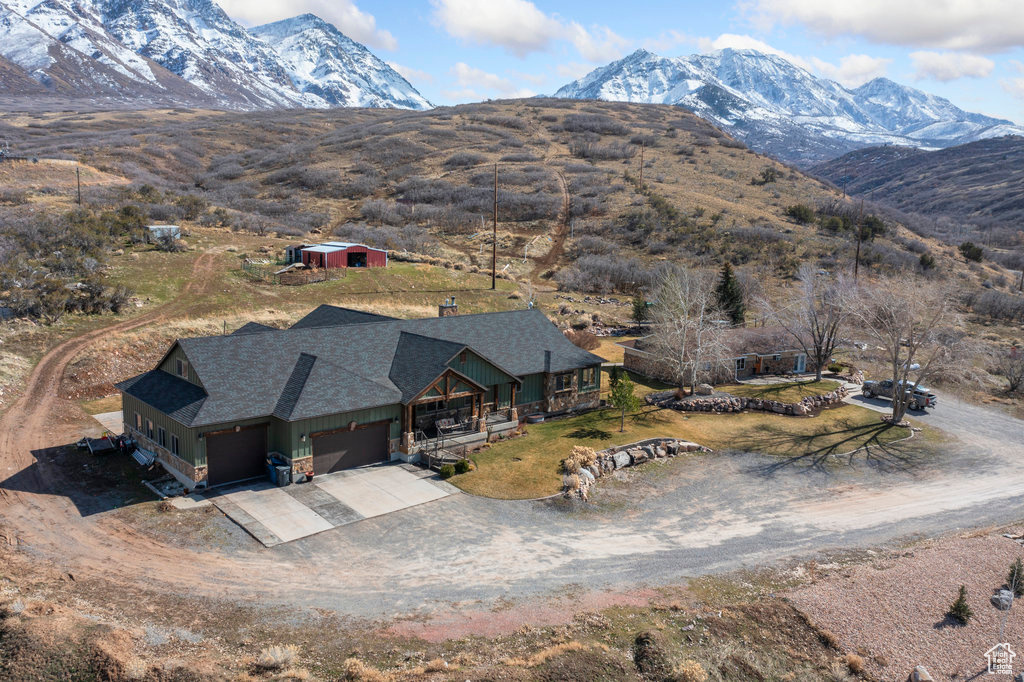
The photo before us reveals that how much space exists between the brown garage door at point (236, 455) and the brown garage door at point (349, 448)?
2.15 meters

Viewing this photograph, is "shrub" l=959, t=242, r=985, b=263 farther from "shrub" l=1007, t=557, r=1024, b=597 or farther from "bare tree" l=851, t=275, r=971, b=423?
"shrub" l=1007, t=557, r=1024, b=597

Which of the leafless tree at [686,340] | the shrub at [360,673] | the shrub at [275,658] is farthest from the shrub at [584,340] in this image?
the shrub at [275,658]

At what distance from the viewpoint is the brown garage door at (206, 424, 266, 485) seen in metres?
25.6

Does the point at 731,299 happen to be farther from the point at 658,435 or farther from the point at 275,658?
the point at 275,658

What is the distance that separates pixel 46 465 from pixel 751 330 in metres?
42.9

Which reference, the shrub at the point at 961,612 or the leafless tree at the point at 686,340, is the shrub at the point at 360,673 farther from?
the leafless tree at the point at 686,340

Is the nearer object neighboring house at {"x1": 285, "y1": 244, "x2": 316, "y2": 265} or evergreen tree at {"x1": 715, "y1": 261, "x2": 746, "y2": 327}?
evergreen tree at {"x1": 715, "y1": 261, "x2": 746, "y2": 327}

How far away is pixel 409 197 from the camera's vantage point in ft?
339

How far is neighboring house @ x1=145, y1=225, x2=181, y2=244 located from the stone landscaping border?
152 feet

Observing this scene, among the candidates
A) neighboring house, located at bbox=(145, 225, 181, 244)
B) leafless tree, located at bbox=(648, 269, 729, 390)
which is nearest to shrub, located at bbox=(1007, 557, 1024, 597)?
leafless tree, located at bbox=(648, 269, 729, 390)

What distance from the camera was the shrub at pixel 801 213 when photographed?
94.9 metres

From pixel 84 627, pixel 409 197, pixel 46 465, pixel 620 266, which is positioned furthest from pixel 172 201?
pixel 84 627

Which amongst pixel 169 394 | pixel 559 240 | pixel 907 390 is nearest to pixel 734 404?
pixel 907 390

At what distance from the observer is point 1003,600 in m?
20.5
